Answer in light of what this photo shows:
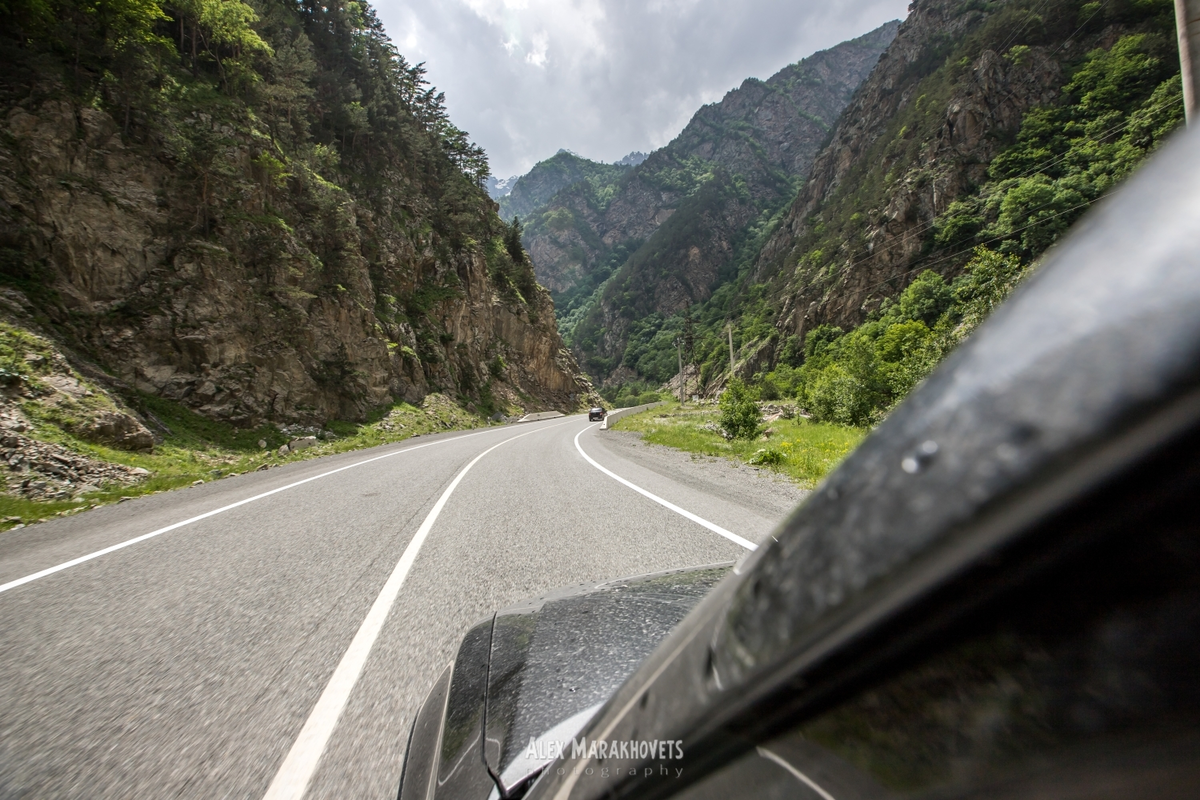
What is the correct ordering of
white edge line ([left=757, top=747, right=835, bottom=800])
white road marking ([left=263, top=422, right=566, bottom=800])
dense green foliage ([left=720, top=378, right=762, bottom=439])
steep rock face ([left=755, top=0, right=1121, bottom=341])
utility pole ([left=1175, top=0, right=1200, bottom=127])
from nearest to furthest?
white edge line ([left=757, top=747, right=835, bottom=800]) → white road marking ([left=263, top=422, right=566, bottom=800]) → utility pole ([left=1175, top=0, right=1200, bottom=127]) → dense green foliage ([left=720, top=378, right=762, bottom=439]) → steep rock face ([left=755, top=0, right=1121, bottom=341])

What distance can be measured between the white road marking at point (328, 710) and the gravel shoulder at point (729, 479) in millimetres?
4131

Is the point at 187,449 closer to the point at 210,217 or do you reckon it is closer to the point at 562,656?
the point at 210,217

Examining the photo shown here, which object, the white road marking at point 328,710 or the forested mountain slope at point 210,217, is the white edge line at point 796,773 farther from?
the forested mountain slope at point 210,217

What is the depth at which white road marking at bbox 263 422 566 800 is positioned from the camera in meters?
2.00

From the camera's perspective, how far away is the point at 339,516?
6.26m

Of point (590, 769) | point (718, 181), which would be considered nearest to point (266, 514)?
point (590, 769)

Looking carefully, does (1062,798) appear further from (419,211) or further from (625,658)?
(419,211)

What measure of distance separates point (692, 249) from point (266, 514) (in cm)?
13412

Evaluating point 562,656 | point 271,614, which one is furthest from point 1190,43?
point 271,614

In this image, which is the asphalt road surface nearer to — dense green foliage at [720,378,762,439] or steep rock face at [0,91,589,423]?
dense green foliage at [720,378,762,439]

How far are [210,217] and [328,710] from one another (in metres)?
22.1

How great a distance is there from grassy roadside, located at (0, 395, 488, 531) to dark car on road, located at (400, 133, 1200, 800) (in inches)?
399

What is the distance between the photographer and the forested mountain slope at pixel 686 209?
12962 cm

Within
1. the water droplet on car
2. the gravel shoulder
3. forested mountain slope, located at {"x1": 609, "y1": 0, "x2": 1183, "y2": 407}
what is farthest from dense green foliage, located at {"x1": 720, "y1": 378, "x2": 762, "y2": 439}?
the water droplet on car
